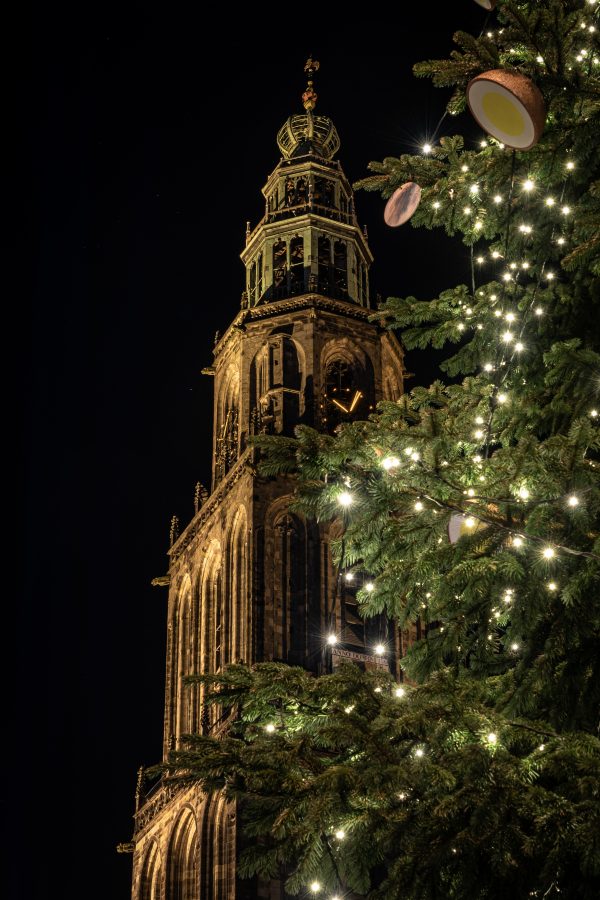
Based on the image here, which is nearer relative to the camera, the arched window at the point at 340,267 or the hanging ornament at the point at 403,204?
the hanging ornament at the point at 403,204

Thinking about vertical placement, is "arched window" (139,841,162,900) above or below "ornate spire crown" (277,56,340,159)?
below

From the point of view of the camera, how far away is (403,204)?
1370 centimetres

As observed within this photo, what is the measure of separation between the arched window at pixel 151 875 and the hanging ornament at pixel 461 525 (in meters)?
30.8

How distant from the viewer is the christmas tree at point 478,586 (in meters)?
10.0

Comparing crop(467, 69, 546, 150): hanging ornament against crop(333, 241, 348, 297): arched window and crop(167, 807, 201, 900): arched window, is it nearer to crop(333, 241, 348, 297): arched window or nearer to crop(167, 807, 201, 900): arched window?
crop(167, 807, 201, 900): arched window

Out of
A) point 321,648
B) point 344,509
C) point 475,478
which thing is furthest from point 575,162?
point 321,648

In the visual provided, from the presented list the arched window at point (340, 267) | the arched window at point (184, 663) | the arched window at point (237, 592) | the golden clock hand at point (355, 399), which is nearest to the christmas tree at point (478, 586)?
the arched window at point (237, 592)

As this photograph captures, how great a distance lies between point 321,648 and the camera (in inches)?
1507

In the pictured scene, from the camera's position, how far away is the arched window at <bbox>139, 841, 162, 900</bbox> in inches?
1596

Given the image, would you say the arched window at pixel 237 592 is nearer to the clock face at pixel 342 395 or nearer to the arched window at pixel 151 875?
the clock face at pixel 342 395

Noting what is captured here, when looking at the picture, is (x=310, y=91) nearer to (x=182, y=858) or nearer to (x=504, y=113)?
(x=182, y=858)

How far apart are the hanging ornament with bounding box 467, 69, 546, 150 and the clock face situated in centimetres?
3144

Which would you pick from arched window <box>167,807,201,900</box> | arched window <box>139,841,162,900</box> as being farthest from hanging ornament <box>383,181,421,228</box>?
arched window <box>139,841,162,900</box>

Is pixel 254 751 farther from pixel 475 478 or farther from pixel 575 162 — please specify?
pixel 575 162
